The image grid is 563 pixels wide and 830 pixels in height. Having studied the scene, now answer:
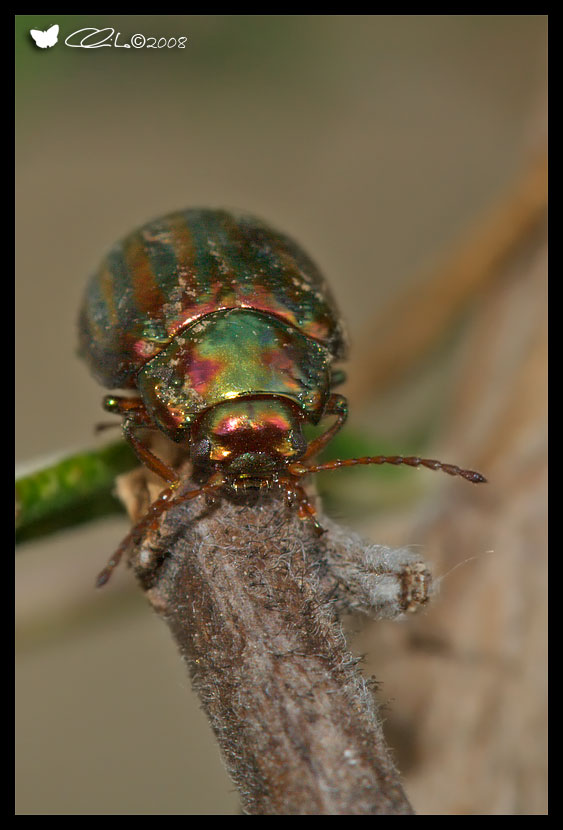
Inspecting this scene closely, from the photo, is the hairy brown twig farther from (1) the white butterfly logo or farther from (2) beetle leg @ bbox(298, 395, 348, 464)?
(1) the white butterfly logo

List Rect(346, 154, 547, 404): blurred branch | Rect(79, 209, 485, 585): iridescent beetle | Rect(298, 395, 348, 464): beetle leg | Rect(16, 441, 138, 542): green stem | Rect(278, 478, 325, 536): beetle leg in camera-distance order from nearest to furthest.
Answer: Rect(278, 478, 325, 536): beetle leg < Rect(79, 209, 485, 585): iridescent beetle < Rect(298, 395, 348, 464): beetle leg < Rect(16, 441, 138, 542): green stem < Rect(346, 154, 547, 404): blurred branch

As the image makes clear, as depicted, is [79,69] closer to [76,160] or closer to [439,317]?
[76,160]

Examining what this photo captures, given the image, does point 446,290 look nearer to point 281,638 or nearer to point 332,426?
point 332,426

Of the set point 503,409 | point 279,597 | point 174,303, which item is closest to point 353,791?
point 279,597

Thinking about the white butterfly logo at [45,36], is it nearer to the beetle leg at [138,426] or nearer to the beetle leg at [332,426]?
the beetle leg at [138,426]

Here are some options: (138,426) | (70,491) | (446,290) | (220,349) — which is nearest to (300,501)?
(220,349)

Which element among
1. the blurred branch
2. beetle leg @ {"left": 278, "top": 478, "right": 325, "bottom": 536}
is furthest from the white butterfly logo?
beetle leg @ {"left": 278, "top": 478, "right": 325, "bottom": 536}
